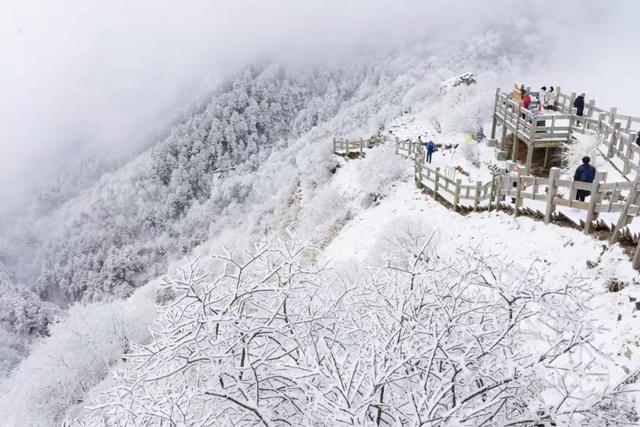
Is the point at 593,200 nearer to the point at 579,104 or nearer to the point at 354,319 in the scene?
the point at 354,319

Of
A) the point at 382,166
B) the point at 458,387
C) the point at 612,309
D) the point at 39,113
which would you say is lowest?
the point at 39,113

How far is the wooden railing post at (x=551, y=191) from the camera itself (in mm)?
10076

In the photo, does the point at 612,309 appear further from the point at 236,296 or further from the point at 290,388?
the point at 236,296

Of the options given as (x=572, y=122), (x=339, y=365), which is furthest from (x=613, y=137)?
(x=339, y=365)

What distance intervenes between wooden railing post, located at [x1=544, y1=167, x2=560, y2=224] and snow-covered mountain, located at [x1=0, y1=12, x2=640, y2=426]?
1.14 ft

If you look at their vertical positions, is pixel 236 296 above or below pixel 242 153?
above

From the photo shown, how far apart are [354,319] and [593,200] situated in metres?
6.99

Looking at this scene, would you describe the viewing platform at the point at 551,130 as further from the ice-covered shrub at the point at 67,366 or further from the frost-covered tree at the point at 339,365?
the ice-covered shrub at the point at 67,366

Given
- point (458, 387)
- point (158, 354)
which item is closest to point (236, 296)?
point (158, 354)

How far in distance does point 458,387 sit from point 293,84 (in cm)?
11634

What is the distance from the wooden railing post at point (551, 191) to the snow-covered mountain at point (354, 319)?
0.35 meters

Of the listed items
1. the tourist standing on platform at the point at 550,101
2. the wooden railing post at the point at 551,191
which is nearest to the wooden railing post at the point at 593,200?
the wooden railing post at the point at 551,191

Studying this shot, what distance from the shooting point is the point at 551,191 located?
10.5 m

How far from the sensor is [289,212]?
104 feet
